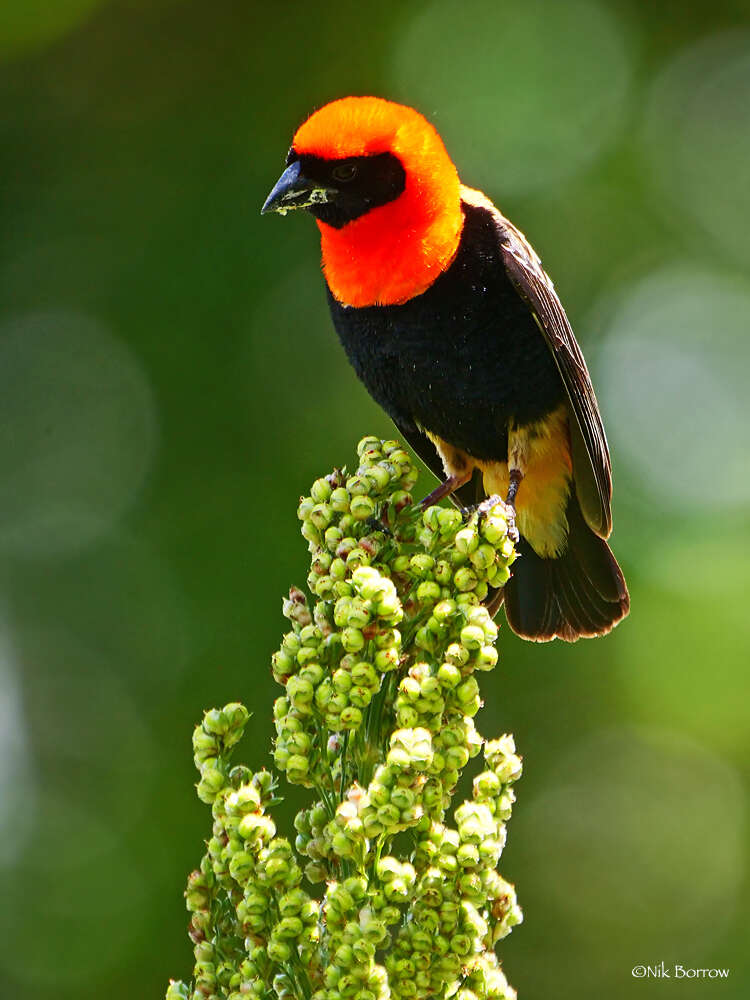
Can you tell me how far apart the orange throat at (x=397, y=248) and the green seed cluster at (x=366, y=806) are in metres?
1.27

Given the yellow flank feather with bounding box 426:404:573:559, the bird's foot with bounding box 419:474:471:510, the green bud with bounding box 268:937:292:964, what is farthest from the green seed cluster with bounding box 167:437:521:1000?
the yellow flank feather with bounding box 426:404:573:559

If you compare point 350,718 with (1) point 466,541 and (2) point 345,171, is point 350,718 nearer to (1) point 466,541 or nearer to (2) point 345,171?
(1) point 466,541

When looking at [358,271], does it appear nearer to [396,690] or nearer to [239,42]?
[396,690]

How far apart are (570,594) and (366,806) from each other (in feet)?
5.71

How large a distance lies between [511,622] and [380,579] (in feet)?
5.05

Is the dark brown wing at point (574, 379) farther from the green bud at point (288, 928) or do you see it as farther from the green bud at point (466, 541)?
the green bud at point (288, 928)

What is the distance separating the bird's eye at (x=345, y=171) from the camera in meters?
2.96

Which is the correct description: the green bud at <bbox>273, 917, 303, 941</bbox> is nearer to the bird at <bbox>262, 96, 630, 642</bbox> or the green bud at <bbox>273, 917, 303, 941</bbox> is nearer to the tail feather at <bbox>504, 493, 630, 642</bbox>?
the bird at <bbox>262, 96, 630, 642</bbox>

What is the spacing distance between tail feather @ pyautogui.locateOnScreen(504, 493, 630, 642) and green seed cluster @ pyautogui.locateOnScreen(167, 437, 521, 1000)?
4.41ft

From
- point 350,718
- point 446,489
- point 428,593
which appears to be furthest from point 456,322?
point 350,718

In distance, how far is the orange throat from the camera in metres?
2.91

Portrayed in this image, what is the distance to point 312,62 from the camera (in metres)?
4.48

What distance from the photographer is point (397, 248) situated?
9.58ft

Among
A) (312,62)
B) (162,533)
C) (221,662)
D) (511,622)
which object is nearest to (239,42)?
(312,62)
